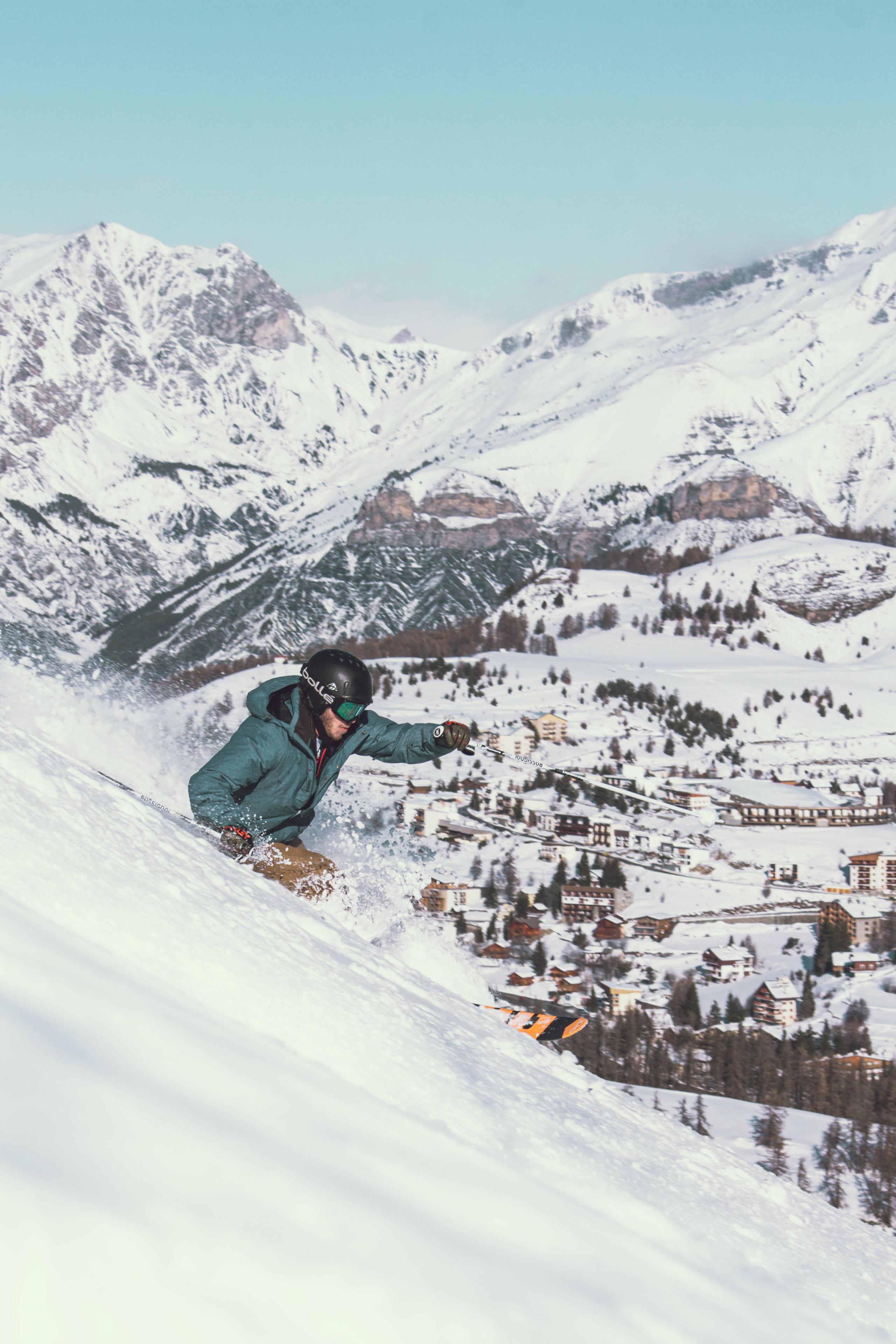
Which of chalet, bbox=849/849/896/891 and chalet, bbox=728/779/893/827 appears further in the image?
chalet, bbox=728/779/893/827

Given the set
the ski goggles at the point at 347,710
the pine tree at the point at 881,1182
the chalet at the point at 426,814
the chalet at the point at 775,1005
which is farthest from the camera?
the chalet at the point at 426,814

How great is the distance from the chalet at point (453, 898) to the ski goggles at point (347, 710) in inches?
4391

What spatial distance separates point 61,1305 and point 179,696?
49.9 ft

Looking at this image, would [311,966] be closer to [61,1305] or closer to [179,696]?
[61,1305]

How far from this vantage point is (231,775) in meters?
9.05

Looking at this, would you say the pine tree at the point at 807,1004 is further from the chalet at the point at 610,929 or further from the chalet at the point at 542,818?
the chalet at the point at 542,818

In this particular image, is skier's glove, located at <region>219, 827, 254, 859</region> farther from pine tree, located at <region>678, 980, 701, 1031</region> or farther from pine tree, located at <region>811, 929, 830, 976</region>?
pine tree, located at <region>811, 929, 830, 976</region>

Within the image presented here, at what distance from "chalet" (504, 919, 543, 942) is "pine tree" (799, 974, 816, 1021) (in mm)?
25502

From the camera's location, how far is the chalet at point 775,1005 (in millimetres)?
99125

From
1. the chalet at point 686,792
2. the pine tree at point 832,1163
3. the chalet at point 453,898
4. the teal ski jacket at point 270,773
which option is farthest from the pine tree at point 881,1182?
the chalet at point 686,792

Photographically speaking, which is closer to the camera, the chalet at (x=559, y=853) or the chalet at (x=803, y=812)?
the chalet at (x=559, y=853)

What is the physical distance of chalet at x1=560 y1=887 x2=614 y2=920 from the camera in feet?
452

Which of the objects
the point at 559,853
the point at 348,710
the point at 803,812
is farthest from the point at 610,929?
the point at 348,710

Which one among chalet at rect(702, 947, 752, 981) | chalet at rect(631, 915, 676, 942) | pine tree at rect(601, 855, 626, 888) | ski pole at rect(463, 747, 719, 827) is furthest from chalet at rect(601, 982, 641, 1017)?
ski pole at rect(463, 747, 719, 827)
